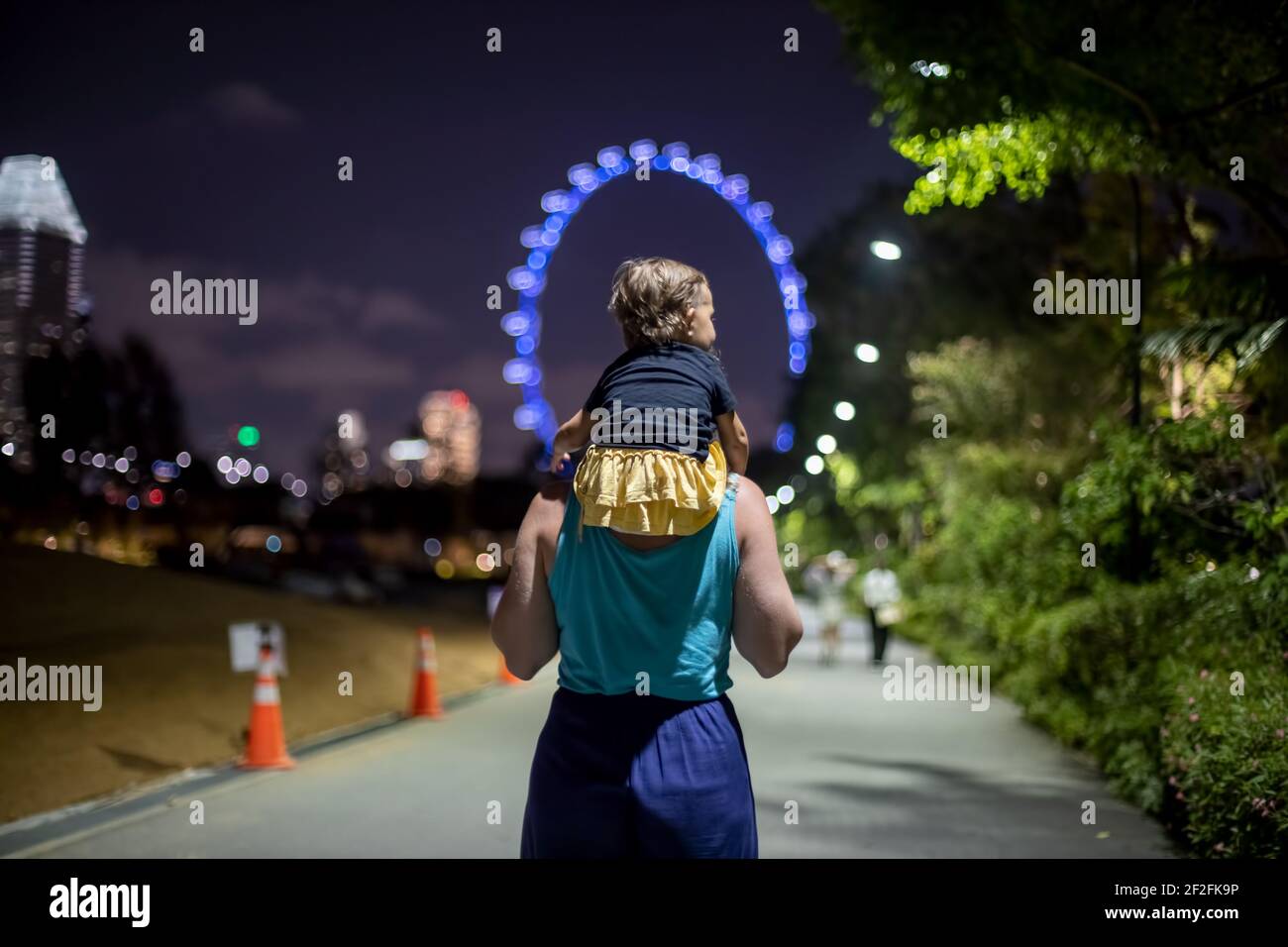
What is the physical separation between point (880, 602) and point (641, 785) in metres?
18.3

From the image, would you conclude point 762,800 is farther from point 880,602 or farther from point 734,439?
point 880,602

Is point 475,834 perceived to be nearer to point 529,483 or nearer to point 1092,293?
point 1092,293

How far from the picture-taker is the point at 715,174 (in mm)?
27250

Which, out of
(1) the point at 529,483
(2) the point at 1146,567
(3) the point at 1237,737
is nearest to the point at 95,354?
(2) the point at 1146,567

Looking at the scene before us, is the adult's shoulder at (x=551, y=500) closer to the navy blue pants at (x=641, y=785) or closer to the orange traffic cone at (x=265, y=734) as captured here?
the navy blue pants at (x=641, y=785)

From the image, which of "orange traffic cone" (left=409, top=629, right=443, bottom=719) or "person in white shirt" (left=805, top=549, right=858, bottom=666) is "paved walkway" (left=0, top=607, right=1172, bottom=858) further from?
"person in white shirt" (left=805, top=549, right=858, bottom=666)

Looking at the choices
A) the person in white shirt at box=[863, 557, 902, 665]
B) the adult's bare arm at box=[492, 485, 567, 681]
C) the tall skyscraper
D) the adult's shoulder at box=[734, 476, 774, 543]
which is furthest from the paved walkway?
the person in white shirt at box=[863, 557, 902, 665]

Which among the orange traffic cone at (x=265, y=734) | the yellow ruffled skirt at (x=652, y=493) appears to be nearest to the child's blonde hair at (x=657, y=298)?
the yellow ruffled skirt at (x=652, y=493)

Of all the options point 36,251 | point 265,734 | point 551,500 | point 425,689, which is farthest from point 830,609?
point 551,500

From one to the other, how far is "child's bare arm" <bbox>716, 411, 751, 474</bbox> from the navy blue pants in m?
→ 0.55

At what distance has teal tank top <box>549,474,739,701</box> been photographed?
9.39 feet

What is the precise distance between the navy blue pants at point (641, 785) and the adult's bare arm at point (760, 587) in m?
0.19

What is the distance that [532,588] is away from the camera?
296 centimetres
